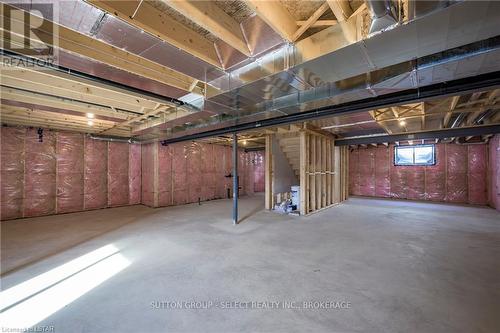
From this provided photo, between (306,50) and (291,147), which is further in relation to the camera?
(291,147)

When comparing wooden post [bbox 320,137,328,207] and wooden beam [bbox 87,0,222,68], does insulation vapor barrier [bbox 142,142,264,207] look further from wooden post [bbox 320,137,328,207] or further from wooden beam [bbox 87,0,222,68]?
wooden beam [bbox 87,0,222,68]

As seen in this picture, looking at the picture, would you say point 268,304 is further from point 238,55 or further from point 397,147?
point 397,147

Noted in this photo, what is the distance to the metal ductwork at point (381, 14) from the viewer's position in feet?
3.98

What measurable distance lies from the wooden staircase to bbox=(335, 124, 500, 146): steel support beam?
60.9 inches

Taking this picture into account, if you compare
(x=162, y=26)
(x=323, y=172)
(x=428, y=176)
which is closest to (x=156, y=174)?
(x=323, y=172)

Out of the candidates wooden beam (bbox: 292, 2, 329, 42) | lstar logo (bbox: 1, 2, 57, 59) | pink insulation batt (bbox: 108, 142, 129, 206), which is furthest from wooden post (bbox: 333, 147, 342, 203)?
lstar logo (bbox: 1, 2, 57, 59)

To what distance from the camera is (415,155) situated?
8.16 metres

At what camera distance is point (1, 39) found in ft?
5.66

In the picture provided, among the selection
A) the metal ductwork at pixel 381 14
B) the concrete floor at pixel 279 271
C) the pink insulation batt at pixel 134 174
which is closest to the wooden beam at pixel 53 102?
the concrete floor at pixel 279 271

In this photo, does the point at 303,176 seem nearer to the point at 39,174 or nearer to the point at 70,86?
the point at 70,86

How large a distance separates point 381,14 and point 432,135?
581cm

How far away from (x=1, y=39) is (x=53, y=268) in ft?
7.97

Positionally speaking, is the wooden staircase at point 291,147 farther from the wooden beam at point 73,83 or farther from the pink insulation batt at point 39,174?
the pink insulation batt at point 39,174

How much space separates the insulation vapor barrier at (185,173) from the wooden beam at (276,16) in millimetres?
5755
